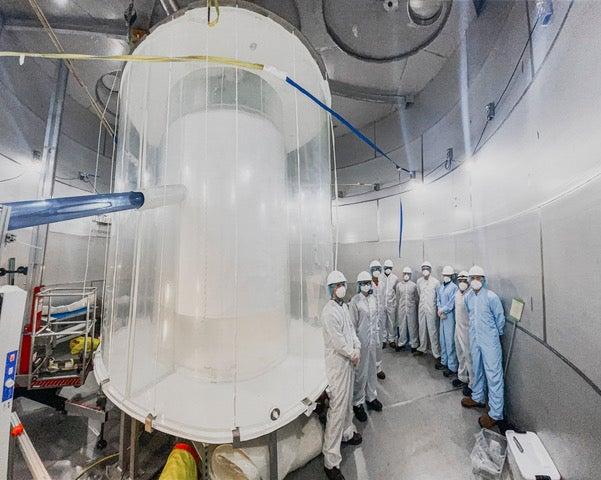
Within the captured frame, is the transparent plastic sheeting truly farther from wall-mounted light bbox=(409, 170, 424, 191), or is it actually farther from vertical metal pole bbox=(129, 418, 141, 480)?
wall-mounted light bbox=(409, 170, 424, 191)

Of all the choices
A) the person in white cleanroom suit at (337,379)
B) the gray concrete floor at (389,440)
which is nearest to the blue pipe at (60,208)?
the person in white cleanroom suit at (337,379)

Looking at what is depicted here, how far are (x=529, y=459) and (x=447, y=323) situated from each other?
165 centimetres

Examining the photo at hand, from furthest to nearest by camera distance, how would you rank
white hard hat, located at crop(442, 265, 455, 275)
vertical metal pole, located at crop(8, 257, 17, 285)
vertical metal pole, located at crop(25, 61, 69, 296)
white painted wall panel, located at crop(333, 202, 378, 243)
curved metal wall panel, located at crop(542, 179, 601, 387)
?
white painted wall panel, located at crop(333, 202, 378, 243) < white hard hat, located at crop(442, 265, 455, 275) < vertical metal pole, located at crop(25, 61, 69, 296) < vertical metal pole, located at crop(8, 257, 17, 285) < curved metal wall panel, located at crop(542, 179, 601, 387)

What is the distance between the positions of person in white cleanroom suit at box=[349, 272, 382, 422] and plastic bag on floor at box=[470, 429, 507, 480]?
79 centimetres

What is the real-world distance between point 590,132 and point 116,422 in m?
3.88

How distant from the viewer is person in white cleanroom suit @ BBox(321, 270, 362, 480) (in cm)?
167

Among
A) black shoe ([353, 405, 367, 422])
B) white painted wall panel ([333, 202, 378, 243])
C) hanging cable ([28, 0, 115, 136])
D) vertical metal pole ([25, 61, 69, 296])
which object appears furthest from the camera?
white painted wall panel ([333, 202, 378, 243])

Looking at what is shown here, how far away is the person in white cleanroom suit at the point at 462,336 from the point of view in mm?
2611

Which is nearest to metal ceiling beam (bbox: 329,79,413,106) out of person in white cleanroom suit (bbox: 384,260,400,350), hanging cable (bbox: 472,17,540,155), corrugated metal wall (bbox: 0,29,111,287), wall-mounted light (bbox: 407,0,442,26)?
wall-mounted light (bbox: 407,0,442,26)

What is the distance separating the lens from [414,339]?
375 centimetres

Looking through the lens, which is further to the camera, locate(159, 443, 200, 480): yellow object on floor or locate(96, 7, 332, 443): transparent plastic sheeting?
locate(96, 7, 332, 443): transparent plastic sheeting

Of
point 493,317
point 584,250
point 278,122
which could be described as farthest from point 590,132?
point 278,122

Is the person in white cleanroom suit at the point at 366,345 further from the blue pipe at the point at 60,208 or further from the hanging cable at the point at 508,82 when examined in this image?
the blue pipe at the point at 60,208

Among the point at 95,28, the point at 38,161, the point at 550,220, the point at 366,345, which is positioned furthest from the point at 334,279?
the point at 38,161
